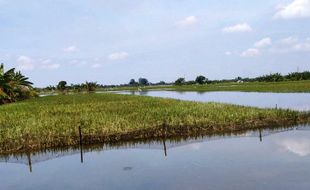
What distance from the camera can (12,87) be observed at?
5138 cm

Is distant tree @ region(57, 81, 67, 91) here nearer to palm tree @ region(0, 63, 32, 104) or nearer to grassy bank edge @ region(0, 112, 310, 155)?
palm tree @ region(0, 63, 32, 104)

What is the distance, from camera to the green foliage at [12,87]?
48.2m

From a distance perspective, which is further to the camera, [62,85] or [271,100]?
[62,85]

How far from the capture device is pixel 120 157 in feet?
59.2

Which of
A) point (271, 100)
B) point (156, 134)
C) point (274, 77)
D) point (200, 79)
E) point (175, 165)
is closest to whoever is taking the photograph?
point (175, 165)

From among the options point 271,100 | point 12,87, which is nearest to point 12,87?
point 12,87

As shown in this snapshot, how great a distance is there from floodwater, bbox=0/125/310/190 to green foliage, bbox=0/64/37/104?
Answer: 1232 inches

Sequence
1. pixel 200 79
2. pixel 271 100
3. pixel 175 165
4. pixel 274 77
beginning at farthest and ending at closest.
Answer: pixel 200 79
pixel 274 77
pixel 271 100
pixel 175 165

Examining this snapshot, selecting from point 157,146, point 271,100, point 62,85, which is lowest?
point 157,146

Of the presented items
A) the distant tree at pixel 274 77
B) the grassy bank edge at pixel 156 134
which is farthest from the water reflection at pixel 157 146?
the distant tree at pixel 274 77

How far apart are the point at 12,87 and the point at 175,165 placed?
4020cm

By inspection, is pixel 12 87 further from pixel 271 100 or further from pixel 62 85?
pixel 62 85

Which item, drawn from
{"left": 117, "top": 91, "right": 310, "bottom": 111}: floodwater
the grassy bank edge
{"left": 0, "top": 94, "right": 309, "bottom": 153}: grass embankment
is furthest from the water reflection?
{"left": 117, "top": 91, "right": 310, "bottom": 111}: floodwater

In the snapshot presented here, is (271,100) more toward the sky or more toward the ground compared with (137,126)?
more toward the ground
